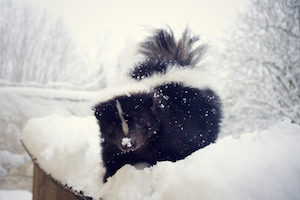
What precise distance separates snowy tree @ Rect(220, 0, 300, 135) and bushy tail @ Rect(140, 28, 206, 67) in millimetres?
1298

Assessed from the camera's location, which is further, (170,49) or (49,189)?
(170,49)

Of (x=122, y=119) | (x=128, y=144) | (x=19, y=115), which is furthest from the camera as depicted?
(x=19, y=115)

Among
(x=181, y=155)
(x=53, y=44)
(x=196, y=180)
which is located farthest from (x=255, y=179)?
(x=53, y=44)

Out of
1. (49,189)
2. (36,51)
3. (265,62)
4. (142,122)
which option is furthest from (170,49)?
(36,51)

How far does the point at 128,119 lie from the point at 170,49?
1012 mm

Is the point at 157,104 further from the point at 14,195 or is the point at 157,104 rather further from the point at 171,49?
the point at 14,195

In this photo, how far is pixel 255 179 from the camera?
59cm

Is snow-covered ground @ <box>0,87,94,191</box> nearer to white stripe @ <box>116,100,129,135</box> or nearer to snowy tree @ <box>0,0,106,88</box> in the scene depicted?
snowy tree @ <box>0,0,106,88</box>

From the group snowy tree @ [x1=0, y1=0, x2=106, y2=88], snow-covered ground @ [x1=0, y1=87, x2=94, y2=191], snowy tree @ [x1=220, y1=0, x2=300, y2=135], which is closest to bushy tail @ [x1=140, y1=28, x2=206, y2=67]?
snowy tree @ [x1=220, y1=0, x2=300, y2=135]

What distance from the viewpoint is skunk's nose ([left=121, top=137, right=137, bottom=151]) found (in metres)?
1.27

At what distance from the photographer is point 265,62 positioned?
3184mm

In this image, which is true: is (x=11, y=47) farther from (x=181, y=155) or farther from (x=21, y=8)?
(x=181, y=155)

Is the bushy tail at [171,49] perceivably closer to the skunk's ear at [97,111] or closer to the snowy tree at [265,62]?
the skunk's ear at [97,111]

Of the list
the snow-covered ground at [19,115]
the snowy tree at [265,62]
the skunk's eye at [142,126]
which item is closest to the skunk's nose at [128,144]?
the skunk's eye at [142,126]
